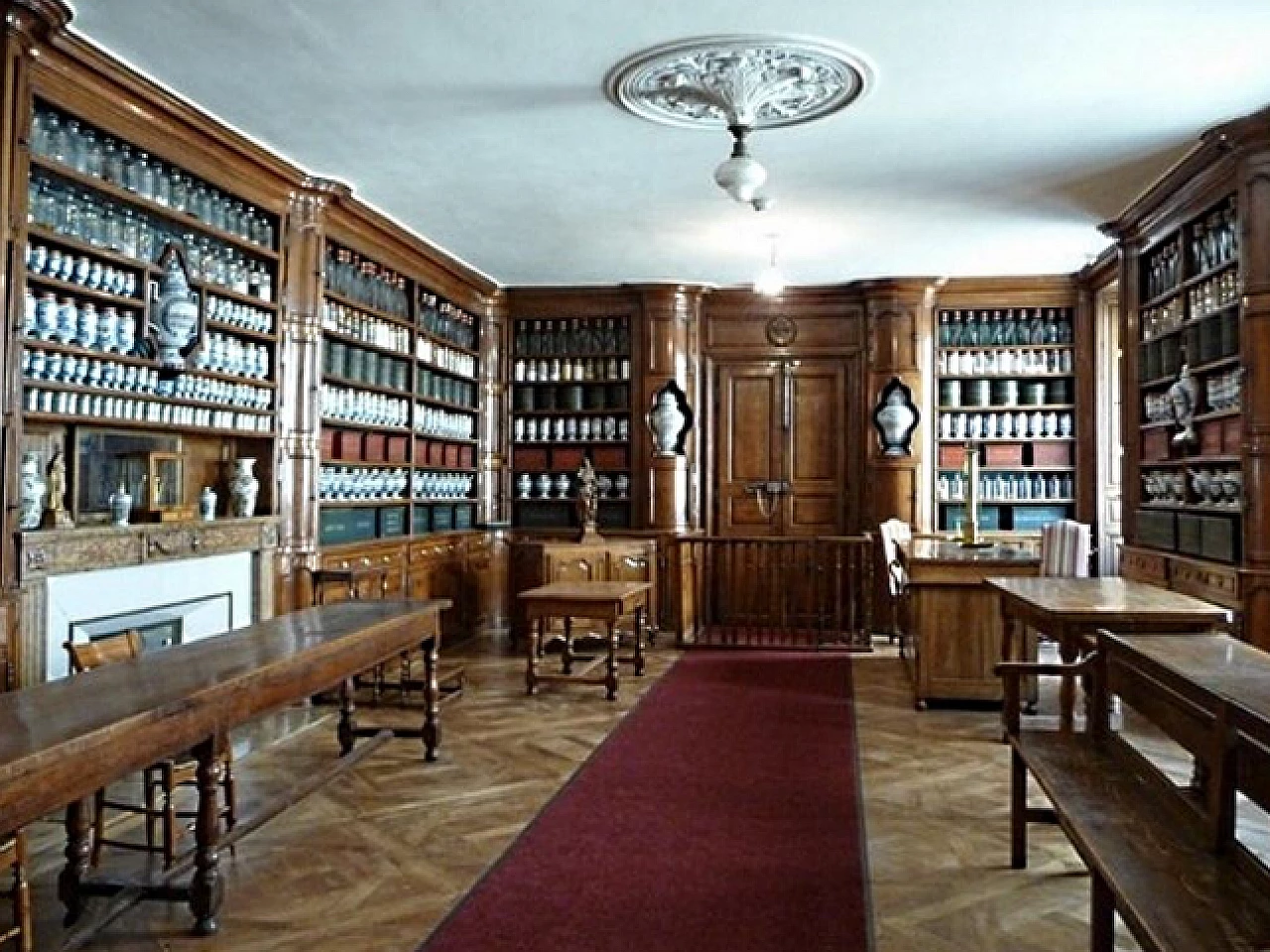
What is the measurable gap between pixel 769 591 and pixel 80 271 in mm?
5829

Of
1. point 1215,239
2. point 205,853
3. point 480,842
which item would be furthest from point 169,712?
point 1215,239

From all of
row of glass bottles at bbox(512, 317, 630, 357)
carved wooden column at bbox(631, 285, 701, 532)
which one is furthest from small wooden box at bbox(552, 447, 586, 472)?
row of glass bottles at bbox(512, 317, 630, 357)

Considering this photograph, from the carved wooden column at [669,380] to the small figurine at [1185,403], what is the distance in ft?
12.7

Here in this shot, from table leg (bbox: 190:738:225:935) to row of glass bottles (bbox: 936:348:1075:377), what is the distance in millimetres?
6978

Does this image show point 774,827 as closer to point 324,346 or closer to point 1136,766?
point 1136,766

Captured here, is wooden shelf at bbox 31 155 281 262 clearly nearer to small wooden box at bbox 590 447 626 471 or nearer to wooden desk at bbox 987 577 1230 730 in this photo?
small wooden box at bbox 590 447 626 471

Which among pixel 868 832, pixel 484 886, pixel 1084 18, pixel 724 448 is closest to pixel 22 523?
pixel 484 886

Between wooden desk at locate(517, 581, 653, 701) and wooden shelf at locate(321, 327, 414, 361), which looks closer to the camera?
wooden desk at locate(517, 581, 653, 701)

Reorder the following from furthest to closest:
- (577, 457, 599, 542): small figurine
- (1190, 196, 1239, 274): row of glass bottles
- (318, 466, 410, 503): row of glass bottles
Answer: (577, 457, 599, 542): small figurine < (318, 466, 410, 503): row of glass bottles < (1190, 196, 1239, 274): row of glass bottles

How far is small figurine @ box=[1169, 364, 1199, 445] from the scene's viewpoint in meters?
5.75

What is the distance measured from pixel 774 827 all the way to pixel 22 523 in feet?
9.92

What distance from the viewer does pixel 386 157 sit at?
5363mm

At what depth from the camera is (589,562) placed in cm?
770

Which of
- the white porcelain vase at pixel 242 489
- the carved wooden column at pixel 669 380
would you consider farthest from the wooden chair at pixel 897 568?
the white porcelain vase at pixel 242 489
